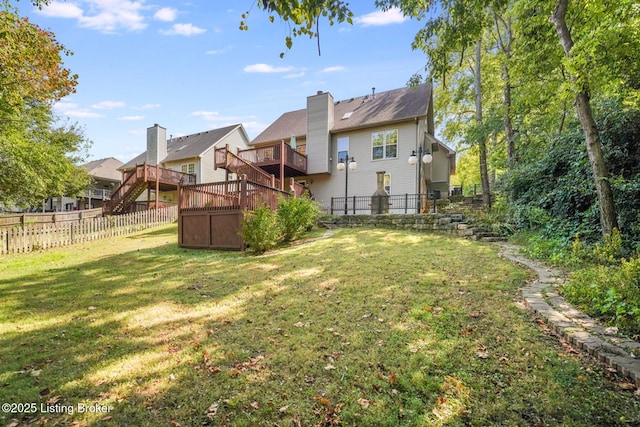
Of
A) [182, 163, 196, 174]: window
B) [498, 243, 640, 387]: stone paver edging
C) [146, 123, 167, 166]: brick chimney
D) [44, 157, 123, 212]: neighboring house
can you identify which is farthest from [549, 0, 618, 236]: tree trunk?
[44, 157, 123, 212]: neighboring house

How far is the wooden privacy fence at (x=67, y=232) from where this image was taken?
9438 millimetres

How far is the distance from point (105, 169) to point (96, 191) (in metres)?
3.31

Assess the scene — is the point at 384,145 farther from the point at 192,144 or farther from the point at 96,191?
the point at 96,191

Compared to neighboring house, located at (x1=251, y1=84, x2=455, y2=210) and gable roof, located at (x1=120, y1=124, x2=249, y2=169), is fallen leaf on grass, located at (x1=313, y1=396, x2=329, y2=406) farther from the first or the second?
gable roof, located at (x1=120, y1=124, x2=249, y2=169)

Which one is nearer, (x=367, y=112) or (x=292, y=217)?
(x=292, y=217)

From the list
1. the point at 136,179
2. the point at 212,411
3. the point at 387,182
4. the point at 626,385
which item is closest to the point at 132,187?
the point at 136,179

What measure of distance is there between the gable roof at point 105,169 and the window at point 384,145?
101 feet

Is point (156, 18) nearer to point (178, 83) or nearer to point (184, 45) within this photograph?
point (184, 45)

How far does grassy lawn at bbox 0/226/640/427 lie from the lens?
2219 millimetres

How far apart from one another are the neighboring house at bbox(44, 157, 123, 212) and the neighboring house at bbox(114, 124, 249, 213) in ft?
27.0

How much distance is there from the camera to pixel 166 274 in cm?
632

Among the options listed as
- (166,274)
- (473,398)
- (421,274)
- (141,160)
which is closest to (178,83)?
(166,274)

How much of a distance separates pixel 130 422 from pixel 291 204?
7.79 meters

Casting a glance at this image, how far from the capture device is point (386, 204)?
15.0m
